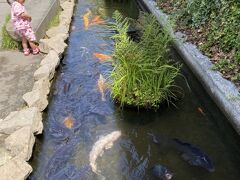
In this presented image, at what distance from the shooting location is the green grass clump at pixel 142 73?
623cm

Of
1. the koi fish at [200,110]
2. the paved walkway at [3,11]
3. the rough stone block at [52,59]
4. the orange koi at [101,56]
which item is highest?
the koi fish at [200,110]

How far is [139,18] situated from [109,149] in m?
6.41

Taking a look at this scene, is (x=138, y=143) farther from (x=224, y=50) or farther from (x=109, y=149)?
(x=224, y=50)

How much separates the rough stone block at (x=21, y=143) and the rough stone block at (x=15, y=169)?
0.19m

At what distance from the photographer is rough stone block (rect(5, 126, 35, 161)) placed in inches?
205

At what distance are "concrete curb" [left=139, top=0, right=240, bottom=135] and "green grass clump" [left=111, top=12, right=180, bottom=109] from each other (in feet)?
2.44

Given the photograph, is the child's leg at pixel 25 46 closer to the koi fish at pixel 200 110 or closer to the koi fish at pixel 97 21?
the koi fish at pixel 97 21

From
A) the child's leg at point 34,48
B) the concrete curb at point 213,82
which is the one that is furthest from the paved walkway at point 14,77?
the concrete curb at point 213,82

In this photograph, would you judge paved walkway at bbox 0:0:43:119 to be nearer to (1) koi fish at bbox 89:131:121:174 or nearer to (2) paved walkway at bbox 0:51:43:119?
(2) paved walkway at bbox 0:51:43:119

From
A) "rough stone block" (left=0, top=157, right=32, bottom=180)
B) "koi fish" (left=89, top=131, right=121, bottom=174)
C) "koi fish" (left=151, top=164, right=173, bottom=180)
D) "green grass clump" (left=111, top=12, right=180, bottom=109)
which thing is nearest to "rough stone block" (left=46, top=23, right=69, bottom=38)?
"green grass clump" (left=111, top=12, right=180, bottom=109)

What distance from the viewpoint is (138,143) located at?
586 centimetres

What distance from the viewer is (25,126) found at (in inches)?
219

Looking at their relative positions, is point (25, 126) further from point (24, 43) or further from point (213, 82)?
point (213, 82)

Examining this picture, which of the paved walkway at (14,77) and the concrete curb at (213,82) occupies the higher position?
the concrete curb at (213,82)
